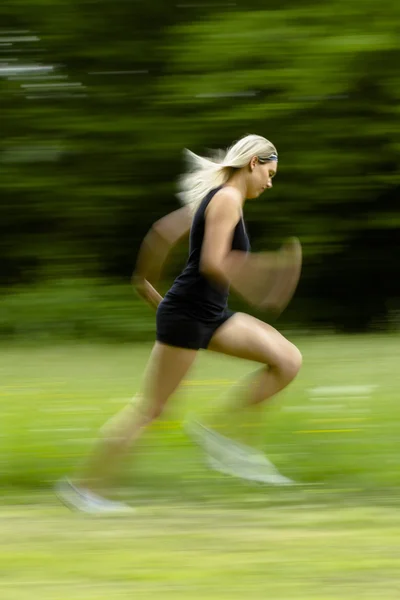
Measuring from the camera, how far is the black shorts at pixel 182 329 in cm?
523

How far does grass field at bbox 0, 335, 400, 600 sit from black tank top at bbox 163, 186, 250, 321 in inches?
32.8

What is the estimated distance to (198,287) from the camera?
5.26 metres

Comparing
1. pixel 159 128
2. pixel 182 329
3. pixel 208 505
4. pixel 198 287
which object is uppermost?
pixel 198 287

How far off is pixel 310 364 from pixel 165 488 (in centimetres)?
360

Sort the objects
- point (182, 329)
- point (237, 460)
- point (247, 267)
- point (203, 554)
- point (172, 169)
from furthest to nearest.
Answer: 1. point (172, 169)
2. point (237, 460)
3. point (182, 329)
4. point (247, 267)
5. point (203, 554)

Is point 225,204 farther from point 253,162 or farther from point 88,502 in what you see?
point 88,502

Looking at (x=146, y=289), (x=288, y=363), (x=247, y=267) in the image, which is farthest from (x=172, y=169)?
(x=247, y=267)

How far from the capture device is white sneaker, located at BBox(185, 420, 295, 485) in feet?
18.2

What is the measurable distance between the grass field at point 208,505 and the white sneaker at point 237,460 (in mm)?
60

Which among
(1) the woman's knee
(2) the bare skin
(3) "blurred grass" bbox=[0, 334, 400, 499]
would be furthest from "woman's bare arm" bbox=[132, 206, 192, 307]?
(3) "blurred grass" bbox=[0, 334, 400, 499]

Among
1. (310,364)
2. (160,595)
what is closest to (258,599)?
(160,595)

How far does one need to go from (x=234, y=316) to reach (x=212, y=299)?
7.4 inches

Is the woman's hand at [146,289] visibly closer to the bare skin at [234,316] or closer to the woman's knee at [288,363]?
the bare skin at [234,316]

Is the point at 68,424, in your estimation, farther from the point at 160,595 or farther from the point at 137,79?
the point at 137,79
